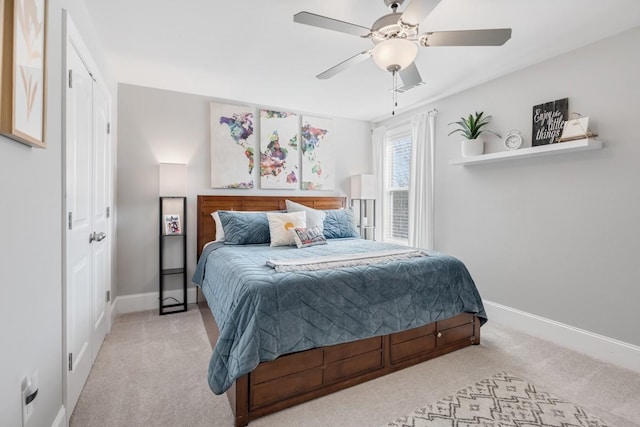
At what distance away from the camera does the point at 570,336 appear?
2.63 m

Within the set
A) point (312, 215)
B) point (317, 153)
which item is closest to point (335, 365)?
point (312, 215)

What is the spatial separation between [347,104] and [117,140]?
9.25 feet

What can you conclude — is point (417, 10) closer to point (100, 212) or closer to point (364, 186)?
point (100, 212)

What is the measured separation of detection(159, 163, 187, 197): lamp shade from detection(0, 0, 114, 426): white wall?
1.75 m

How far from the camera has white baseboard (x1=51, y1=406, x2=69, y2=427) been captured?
148 centimetres

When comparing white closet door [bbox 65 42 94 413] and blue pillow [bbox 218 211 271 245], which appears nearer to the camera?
white closet door [bbox 65 42 94 413]

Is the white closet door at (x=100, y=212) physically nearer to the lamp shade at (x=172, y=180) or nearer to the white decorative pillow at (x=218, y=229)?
the lamp shade at (x=172, y=180)

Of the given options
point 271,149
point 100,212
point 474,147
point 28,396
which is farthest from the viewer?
point 271,149

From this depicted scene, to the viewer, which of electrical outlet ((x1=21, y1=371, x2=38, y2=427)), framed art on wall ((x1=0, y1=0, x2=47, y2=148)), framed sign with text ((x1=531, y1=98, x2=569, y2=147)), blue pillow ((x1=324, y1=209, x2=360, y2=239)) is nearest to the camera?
framed art on wall ((x1=0, y1=0, x2=47, y2=148))

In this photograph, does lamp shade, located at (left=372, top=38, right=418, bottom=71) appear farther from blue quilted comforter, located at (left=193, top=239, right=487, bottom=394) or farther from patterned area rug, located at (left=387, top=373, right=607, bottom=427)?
patterned area rug, located at (left=387, top=373, right=607, bottom=427)

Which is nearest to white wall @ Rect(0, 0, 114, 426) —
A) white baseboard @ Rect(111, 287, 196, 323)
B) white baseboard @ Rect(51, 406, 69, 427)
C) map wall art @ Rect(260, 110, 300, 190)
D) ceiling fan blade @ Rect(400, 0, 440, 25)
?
white baseboard @ Rect(51, 406, 69, 427)

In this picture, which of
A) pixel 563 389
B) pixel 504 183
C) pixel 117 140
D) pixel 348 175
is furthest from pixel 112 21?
pixel 563 389

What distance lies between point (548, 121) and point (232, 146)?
11.2 ft

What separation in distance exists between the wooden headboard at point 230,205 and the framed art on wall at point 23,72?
249 cm
